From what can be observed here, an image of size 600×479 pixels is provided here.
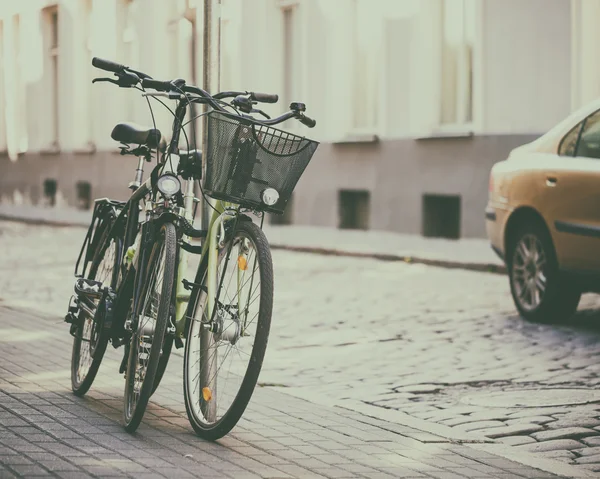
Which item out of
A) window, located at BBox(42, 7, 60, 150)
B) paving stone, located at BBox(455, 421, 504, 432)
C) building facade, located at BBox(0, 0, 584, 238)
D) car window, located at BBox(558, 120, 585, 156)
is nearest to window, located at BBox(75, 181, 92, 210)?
building facade, located at BBox(0, 0, 584, 238)

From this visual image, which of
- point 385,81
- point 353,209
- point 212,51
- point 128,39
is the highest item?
point 128,39

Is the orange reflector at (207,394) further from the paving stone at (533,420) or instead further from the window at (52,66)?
the window at (52,66)

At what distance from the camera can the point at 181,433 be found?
596 cm

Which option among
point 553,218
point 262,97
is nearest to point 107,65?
point 262,97

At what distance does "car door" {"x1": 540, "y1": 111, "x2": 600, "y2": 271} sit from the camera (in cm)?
973

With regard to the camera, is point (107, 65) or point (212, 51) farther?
point (212, 51)

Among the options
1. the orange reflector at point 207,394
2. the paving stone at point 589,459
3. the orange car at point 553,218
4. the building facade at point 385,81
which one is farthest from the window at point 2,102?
the paving stone at point 589,459

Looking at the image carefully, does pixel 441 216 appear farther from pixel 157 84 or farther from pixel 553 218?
pixel 157 84

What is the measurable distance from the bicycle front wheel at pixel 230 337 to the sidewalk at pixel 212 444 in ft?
0.47

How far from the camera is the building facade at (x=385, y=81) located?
706 inches

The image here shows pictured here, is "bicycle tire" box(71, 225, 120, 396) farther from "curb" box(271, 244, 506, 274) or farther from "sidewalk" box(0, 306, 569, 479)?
"curb" box(271, 244, 506, 274)

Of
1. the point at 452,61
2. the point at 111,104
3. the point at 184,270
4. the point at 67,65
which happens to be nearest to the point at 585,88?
the point at 452,61

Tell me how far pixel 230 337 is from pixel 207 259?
359 millimetres

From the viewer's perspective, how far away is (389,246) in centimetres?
1934
